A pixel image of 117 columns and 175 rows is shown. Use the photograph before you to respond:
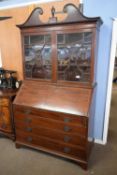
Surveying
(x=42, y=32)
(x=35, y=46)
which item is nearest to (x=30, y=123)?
(x=35, y=46)

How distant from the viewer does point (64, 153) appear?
210 centimetres

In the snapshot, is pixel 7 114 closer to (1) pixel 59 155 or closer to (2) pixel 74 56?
(1) pixel 59 155

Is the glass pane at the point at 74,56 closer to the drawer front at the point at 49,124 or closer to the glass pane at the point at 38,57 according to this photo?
the glass pane at the point at 38,57

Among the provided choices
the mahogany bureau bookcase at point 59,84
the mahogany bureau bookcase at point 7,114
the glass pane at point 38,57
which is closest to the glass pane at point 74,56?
the mahogany bureau bookcase at point 59,84

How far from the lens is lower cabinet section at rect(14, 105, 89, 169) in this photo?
1.91 m

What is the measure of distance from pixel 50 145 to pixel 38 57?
4.35 feet

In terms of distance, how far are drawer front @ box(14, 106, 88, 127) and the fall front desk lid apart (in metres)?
0.05

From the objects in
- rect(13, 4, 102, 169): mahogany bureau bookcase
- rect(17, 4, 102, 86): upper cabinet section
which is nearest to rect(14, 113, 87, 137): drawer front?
rect(13, 4, 102, 169): mahogany bureau bookcase

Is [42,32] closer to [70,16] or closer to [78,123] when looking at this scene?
[70,16]

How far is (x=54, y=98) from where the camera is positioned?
6.75ft

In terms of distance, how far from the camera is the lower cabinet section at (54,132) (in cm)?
191

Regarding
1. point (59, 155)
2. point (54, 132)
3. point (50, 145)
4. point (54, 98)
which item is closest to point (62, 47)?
point (54, 98)

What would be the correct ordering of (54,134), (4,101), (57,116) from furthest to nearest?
(4,101) < (54,134) < (57,116)

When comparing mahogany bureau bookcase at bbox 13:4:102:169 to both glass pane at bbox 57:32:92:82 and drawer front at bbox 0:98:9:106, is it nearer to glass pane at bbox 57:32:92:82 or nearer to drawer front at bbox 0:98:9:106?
glass pane at bbox 57:32:92:82
